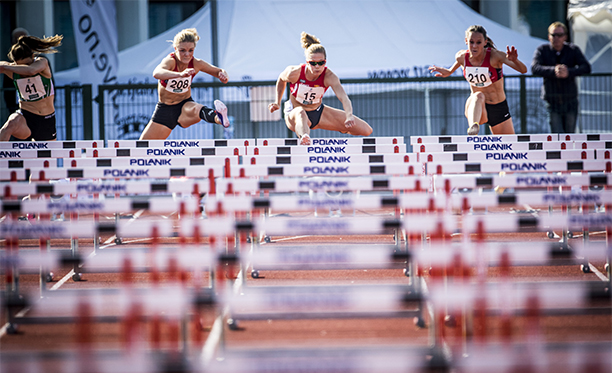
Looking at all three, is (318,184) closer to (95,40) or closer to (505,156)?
(505,156)

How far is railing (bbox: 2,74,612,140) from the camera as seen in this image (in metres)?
12.4

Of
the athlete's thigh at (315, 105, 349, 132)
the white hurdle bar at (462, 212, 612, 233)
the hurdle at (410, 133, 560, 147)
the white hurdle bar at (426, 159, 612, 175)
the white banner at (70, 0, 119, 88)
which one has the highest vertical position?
the white banner at (70, 0, 119, 88)

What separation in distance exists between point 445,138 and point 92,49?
7099 millimetres

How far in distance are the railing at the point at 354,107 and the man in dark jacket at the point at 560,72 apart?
1.20m

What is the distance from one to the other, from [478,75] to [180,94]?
4.00 m

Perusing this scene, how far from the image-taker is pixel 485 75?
8555mm

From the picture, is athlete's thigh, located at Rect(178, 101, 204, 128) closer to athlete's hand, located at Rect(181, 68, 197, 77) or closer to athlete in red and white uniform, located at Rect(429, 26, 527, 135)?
athlete's hand, located at Rect(181, 68, 197, 77)

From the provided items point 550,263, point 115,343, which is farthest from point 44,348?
point 550,263

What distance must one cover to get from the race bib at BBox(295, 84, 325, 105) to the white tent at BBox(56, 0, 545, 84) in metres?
5.54

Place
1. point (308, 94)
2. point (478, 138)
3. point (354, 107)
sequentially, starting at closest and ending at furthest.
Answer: point (478, 138) → point (308, 94) → point (354, 107)

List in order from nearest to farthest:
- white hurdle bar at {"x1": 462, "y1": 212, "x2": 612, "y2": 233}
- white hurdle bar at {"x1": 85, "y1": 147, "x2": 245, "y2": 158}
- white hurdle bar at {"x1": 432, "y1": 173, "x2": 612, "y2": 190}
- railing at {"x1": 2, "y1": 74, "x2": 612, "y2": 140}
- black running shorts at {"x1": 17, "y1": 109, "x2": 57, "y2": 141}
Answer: white hurdle bar at {"x1": 462, "y1": 212, "x2": 612, "y2": 233} < white hurdle bar at {"x1": 432, "y1": 173, "x2": 612, "y2": 190} < white hurdle bar at {"x1": 85, "y1": 147, "x2": 245, "y2": 158} < black running shorts at {"x1": 17, "y1": 109, "x2": 57, "y2": 141} < railing at {"x1": 2, "y1": 74, "x2": 612, "y2": 140}

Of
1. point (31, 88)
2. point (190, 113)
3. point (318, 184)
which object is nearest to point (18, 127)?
point (31, 88)

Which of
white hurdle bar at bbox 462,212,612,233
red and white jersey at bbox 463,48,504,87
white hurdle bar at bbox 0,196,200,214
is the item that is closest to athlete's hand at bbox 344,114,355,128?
red and white jersey at bbox 463,48,504,87

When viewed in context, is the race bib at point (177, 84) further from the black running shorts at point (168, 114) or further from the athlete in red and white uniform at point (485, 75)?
the athlete in red and white uniform at point (485, 75)
